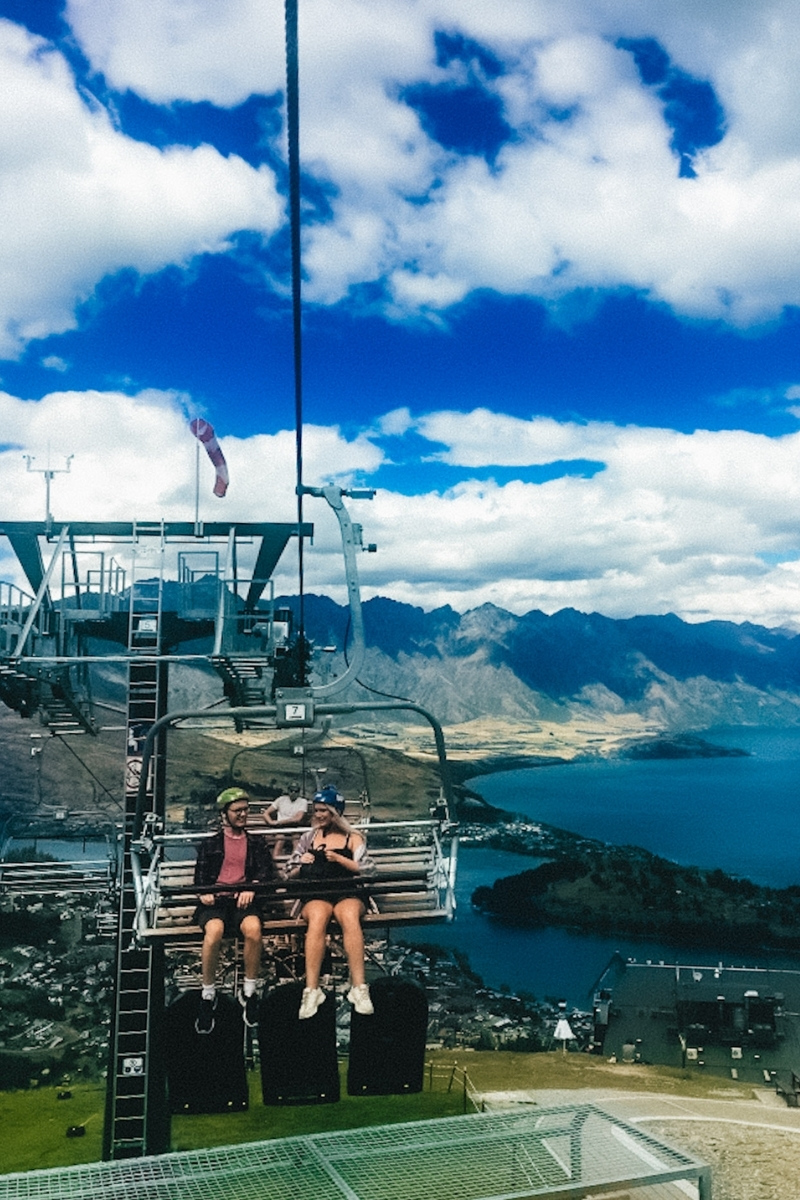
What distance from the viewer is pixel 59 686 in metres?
11.0

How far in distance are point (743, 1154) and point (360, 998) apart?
20.2 m

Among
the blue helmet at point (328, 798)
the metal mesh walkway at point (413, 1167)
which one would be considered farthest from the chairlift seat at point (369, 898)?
the metal mesh walkway at point (413, 1167)

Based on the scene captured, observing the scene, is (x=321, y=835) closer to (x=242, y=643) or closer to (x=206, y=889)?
(x=206, y=889)

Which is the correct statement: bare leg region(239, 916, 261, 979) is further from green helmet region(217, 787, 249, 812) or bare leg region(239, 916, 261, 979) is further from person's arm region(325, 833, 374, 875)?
green helmet region(217, 787, 249, 812)

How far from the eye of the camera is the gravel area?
1894 cm

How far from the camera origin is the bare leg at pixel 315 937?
5891 millimetres

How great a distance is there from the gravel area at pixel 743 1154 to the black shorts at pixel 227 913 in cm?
1478

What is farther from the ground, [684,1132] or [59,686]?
[59,686]

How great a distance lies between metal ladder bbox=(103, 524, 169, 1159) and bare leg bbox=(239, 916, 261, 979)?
544 cm

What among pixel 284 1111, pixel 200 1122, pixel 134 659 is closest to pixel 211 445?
pixel 134 659

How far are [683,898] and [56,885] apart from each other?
77.4 m

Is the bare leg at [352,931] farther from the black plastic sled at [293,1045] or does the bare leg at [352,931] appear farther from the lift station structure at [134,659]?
the lift station structure at [134,659]

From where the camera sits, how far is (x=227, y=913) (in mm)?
6059

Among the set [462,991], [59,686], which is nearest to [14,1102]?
[59,686]
